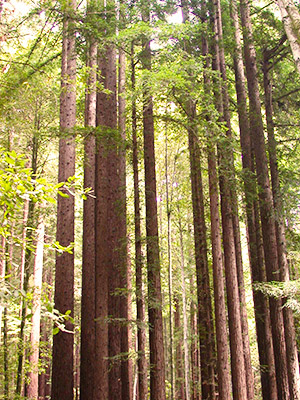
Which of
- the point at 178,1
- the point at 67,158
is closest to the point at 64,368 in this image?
the point at 67,158

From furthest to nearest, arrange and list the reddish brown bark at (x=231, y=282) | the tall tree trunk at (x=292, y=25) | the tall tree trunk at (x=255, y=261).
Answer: the tall tree trunk at (x=255, y=261) < the reddish brown bark at (x=231, y=282) < the tall tree trunk at (x=292, y=25)

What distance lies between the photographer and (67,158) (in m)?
7.96

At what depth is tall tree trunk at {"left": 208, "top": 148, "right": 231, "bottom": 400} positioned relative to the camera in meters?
8.36

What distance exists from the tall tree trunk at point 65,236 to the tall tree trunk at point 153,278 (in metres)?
1.82

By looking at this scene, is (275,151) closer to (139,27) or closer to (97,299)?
(139,27)

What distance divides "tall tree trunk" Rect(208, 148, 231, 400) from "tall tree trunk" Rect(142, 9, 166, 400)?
133 centimetres

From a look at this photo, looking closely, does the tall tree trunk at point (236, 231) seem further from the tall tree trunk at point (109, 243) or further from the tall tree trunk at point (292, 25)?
the tall tree trunk at point (292, 25)

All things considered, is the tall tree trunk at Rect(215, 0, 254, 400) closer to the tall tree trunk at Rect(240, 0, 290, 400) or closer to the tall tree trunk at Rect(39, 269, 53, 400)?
the tall tree trunk at Rect(240, 0, 290, 400)

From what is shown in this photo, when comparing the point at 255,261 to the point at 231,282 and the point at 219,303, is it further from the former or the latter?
the point at 219,303

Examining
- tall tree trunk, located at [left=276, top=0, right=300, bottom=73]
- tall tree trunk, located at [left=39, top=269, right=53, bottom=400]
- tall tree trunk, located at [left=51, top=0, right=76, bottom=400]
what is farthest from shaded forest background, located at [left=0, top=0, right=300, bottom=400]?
tall tree trunk, located at [left=39, top=269, right=53, bottom=400]

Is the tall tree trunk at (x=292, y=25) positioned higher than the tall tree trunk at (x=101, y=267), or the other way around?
the tall tree trunk at (x=292, y=25)

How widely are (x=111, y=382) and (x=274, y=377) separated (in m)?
4.76

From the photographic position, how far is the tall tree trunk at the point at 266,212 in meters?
10.2

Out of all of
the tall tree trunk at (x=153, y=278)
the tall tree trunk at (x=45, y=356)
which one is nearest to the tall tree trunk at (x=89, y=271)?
the tall tree trunk at (x=153, y=278)
